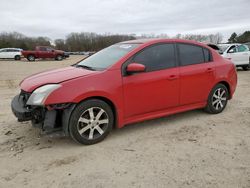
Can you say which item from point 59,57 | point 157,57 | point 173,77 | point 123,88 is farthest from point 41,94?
point 59,57

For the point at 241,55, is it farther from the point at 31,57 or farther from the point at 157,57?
the point at 31,57

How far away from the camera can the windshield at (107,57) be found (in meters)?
3.98

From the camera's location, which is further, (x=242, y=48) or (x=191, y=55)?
(x=242, y=48)

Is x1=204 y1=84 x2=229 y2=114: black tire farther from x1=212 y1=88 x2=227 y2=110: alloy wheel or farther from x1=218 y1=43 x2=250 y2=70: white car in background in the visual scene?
x1=218 y1=43 x2=250 y2=70: white car in background

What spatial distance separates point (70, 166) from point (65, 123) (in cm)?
66

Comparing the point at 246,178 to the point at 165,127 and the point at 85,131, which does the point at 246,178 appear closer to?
the point at 165,127

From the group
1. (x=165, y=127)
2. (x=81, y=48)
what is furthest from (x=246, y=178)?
(x=81, y=48)

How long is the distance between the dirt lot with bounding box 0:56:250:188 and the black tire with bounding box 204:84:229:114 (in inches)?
15.3

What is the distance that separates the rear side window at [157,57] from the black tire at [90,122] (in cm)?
102

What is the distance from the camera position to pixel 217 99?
502 centimetres

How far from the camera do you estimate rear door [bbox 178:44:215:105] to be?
4.44 metres

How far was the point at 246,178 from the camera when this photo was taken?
271 cm

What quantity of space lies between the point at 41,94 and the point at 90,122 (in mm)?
826

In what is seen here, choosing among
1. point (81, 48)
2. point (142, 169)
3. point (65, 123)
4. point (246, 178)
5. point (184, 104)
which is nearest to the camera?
point (246, 178)
